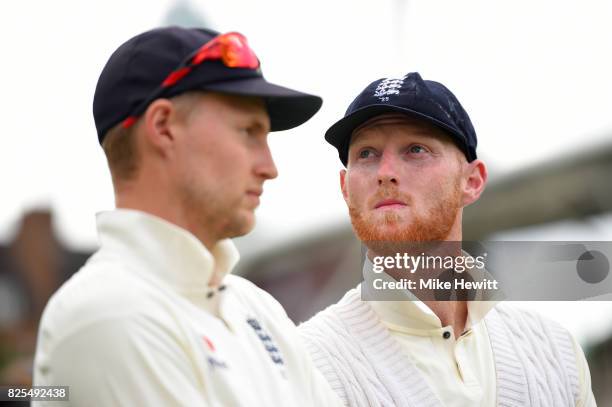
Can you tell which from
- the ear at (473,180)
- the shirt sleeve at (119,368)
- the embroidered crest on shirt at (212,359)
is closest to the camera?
the shirt sleeve at (119,368)

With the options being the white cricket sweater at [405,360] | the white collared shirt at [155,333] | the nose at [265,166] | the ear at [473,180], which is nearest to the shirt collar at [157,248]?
the white collared shirt at [155,333]

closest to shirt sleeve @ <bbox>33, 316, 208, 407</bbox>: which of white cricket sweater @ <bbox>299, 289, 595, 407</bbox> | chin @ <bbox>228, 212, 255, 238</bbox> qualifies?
chin @ <bbox>228, 212, 255, 238</bbox>

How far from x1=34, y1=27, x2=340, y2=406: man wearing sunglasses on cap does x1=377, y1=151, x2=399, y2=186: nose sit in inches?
36.5

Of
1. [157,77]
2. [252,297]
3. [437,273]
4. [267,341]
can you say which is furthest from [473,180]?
[157,77]

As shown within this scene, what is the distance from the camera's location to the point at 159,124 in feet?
9.19

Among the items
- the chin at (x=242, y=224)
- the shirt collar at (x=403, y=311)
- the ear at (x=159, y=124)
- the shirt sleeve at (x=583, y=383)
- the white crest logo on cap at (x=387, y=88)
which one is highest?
the white crest logo on cap at (x=387, y=88)

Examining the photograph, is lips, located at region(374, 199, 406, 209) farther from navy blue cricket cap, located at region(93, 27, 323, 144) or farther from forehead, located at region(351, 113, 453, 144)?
navy blue cricket cap, located at region(93, 27, 323, 144)

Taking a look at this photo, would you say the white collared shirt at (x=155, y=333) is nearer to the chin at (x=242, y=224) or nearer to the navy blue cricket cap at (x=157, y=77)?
the chin at (x=242, y=224)

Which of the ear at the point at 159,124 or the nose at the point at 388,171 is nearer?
the ear at the point at 159,124

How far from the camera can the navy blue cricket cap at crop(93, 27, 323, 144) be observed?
9.27 ft

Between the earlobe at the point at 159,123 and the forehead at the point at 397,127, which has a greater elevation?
the forehead at the point at 397,127

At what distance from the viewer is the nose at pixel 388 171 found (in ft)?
12.8

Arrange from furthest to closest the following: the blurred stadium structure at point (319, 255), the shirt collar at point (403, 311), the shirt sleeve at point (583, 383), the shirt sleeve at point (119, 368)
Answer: the blurred stadium structure at point (319, 255) < the shirt sleeve at point (583, 383) < the shirt collar at point (403, 311) < the shirt sleeve at point (119, 368)

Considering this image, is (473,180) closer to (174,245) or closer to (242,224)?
(242,224)
